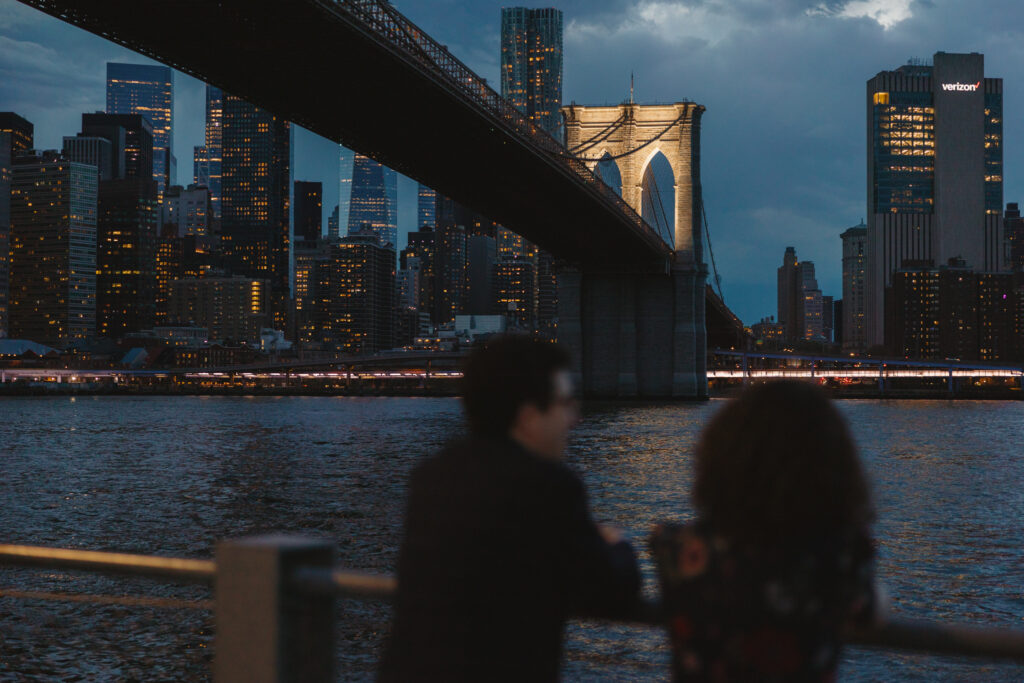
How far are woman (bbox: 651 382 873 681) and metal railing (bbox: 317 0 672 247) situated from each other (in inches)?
1079

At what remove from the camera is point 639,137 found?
70.9 meters

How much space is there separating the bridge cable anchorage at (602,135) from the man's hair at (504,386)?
6742 cm

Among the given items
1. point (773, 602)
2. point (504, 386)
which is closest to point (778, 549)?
point (773, 602)

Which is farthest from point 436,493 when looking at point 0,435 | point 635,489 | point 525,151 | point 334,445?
point 0,435

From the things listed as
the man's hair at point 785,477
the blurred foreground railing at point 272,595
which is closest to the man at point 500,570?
the blurred foreground railing at point 272,595

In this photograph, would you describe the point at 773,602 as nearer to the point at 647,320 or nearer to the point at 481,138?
the point at 481,138

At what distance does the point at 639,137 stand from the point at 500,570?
70587 millimetres

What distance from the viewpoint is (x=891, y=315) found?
624ft

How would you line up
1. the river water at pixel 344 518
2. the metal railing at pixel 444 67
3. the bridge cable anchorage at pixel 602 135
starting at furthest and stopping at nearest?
the bridge cable anchorage at pixel 602 135 → the metal railing at pixel 444 67 → the river water at pixel 344 518

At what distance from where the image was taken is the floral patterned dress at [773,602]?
2.02m

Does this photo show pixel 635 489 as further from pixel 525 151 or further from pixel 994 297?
pixel 994 297

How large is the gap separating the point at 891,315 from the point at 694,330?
13655 cm

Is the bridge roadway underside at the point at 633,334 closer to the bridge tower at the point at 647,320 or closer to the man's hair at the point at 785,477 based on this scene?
the bridge tower at the point at 647,320

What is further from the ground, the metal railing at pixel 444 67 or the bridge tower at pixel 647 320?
the metal railing at pixel 444 67
